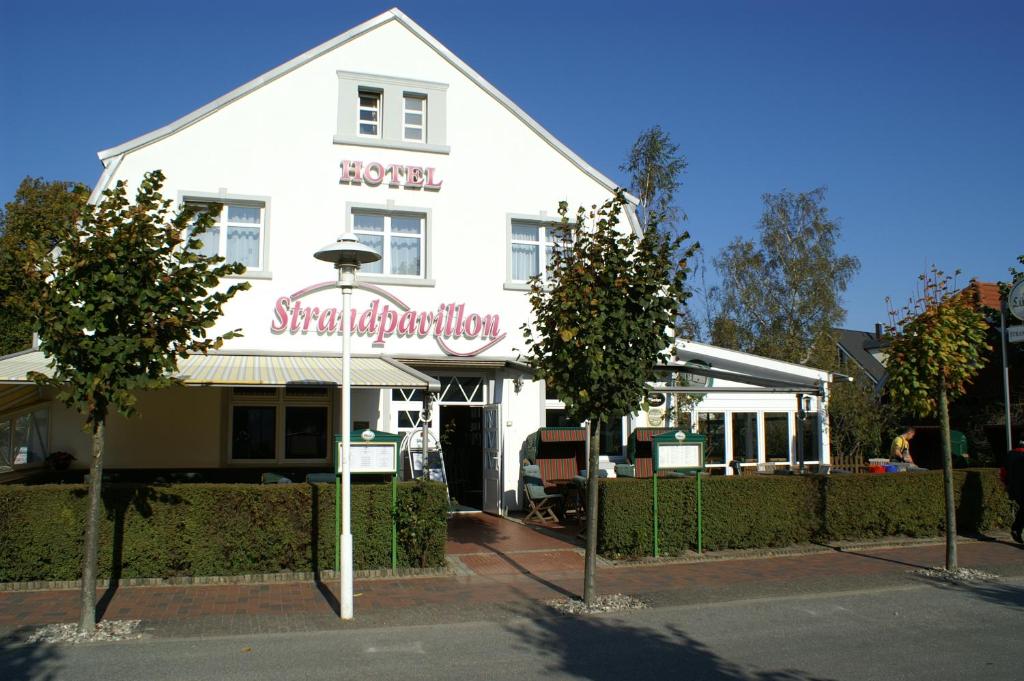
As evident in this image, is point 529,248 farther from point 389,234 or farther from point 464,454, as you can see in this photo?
point 464,454

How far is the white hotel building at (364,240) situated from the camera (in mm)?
13391

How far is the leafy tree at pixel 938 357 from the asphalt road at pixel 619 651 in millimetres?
3013

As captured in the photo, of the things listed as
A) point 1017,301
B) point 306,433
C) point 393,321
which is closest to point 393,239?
point 393,321

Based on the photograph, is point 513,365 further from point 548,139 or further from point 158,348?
point 158,348

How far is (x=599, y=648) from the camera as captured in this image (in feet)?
22.4

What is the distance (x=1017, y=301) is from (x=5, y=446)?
16797 millimetres

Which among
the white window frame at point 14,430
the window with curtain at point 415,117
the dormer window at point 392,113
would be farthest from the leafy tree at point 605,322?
the white window frame at point 14,430

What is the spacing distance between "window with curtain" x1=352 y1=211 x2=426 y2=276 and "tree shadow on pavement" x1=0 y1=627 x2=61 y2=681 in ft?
27.6

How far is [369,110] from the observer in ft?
48.3

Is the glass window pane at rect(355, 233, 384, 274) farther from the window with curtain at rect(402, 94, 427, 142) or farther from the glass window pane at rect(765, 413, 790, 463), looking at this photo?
the glass window pane at rect(765, 413, 790, 463)

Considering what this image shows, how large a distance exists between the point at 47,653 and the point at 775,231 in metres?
30.6

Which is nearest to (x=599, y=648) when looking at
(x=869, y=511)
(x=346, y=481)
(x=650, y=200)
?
(x=346, y=481)

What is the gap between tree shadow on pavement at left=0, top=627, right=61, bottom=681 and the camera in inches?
232

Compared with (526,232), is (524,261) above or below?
below
